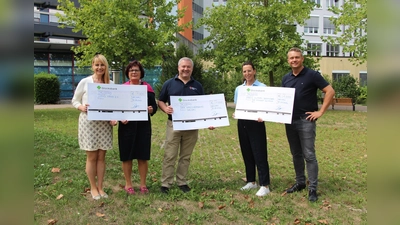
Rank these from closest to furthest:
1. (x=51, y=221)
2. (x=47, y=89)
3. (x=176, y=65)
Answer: (x=51, y=221)
(x=176, y=65)
(x=47, y=89)

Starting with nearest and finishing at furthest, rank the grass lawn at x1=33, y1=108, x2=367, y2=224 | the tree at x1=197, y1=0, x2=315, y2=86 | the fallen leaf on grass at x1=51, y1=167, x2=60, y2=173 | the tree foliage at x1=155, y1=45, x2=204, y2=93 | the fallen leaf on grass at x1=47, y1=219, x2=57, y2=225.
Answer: the fallen leaf on grass at x1=47, y1=219, x2=57, y2=225 → the grass lawn at x1=33, y1=108, x2=367, y2=224 → the fallen leaf on grass at x1=51, y1=167, x2=60, y2=173 → the tree at x1=197, y1=0, x2=315, y2=86 → the tree foliage at x1=155, y1=45, x2=204, y2=93

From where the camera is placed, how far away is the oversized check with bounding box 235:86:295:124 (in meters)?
4.68

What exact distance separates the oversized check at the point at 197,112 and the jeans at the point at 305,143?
3.54 feet

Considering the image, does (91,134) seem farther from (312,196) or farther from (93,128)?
(312,196)

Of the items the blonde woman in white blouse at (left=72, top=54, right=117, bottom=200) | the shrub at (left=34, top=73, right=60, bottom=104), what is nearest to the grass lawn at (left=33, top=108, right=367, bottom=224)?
the blonde woman in white blouse at (left=72, top=54, right=117, bottom=200)

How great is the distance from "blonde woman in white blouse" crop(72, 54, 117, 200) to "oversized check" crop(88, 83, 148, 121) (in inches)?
4.8

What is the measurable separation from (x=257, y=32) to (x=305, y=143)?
16.3 meters

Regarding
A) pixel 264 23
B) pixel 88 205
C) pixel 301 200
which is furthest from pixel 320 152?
pixel 264 23

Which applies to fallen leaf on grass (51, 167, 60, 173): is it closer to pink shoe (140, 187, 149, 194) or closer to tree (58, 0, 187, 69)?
pink shoe (140, 187, 149, 194)

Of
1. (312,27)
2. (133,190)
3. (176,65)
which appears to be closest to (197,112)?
(133,190)

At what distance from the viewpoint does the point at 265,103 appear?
4867 mm

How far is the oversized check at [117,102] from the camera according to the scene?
13.9 ft

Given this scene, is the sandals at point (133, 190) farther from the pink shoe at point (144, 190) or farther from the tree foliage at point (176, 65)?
the tree foliage at point (176, 65)

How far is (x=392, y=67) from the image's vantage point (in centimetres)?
123
